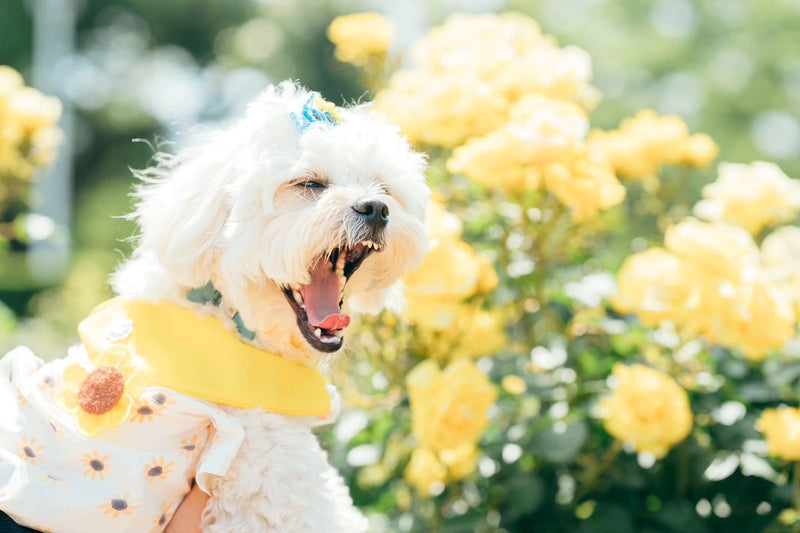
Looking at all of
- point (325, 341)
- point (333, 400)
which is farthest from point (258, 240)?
point (333, 400)

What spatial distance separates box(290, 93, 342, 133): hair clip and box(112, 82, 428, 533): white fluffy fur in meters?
0.02

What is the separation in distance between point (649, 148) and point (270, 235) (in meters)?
1.97

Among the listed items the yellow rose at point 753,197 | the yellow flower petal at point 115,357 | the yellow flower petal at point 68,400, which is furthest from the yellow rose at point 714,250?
the yellow flower petal at point 68,400

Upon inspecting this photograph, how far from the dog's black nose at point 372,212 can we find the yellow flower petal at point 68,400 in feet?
2.57

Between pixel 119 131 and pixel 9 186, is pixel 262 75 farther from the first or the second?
pixel 9 186

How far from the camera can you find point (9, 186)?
4.51 metres

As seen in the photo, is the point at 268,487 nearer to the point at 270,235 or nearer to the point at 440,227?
the point at 270,235

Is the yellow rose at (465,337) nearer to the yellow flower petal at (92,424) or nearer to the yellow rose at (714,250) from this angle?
the yellow rose at (714,250)

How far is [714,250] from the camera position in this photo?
289 cm

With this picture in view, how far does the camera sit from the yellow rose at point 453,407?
282cm

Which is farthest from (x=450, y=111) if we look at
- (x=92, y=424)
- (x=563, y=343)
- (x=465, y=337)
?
(x=92, y=424)

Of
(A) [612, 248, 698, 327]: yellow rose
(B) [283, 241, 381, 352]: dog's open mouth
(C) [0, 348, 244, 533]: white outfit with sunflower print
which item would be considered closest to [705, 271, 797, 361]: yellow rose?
(A) [612, 248, 698, 327]: yellow rose

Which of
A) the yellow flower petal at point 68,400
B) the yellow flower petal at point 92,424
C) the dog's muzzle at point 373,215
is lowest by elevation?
the yellow flower petal at point 68,400

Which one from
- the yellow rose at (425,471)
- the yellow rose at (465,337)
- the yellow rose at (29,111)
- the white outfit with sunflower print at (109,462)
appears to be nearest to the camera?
the white outfit with sunflower print at (109,462)
